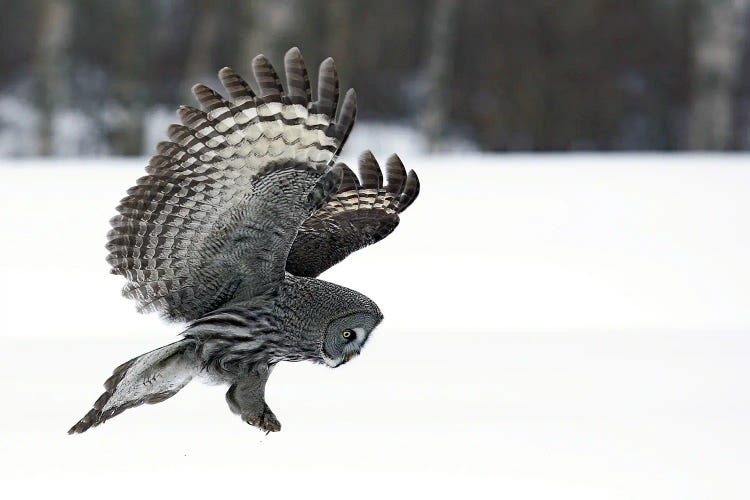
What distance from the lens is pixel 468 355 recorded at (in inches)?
183

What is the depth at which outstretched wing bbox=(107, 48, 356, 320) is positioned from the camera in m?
3.01

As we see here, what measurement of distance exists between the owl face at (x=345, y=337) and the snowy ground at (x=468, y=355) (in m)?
0.34

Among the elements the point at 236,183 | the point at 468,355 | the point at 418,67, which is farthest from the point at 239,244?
the point at 418,67

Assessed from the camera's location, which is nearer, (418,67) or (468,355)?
(468,355)

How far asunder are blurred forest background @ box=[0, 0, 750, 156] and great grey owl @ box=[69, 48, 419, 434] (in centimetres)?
807

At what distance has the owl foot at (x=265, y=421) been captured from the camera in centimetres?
343

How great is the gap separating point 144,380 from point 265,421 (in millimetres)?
380

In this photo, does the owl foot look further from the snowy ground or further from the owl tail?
the owl tail

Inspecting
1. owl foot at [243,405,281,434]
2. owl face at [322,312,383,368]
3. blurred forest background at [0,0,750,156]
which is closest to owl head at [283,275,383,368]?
owl face at [322,312,383,368]

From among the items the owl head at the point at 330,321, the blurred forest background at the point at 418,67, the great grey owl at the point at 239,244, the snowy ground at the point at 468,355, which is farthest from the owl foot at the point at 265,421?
the blurred forest background at the point at 418,67

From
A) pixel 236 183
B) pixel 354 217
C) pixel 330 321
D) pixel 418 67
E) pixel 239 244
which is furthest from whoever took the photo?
pixel 418 67

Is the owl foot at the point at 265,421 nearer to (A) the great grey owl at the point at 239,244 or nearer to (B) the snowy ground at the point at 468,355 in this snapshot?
(A) the great grey owl at the point at 239,244

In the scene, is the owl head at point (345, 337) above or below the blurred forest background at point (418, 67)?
above

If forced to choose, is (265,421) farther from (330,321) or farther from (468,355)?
(468,355)
